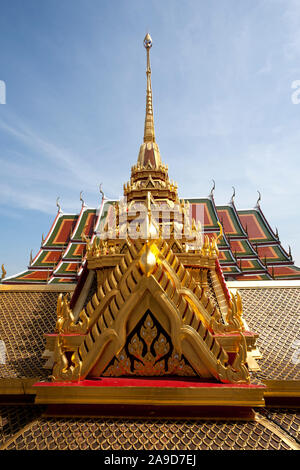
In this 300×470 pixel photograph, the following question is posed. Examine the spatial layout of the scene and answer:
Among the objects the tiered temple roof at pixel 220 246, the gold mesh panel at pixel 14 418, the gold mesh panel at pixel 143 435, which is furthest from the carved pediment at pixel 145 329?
the tiered temple roof at pixel 220 246

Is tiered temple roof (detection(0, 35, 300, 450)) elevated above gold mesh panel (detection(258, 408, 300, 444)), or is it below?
above

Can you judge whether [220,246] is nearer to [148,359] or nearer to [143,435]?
[148,359]

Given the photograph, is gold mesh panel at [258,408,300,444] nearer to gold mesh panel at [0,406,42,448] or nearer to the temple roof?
the temple roof

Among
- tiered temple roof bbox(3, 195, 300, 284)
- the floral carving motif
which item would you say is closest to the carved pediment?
the floral carving motif

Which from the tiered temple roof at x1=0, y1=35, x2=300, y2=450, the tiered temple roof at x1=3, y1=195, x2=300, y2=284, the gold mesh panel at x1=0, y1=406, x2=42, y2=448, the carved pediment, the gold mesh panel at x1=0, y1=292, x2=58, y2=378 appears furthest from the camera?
the tiered temple roof at x1=3, y1=195, x2=300, y2=284

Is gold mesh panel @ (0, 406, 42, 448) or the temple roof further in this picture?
gold mesh panel @ (0, 406, 42, 448)

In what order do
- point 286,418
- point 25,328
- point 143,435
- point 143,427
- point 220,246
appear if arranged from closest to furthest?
1. point 143,435
2. point 143,427
3. point 286,418
4. point 25,328
5. point 220,246

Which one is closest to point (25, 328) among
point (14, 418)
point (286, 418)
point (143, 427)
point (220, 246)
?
point (14, 418)

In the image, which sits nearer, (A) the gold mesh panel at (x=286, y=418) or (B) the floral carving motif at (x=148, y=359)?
(A) the gold mesh panel at (x=286, y=418)

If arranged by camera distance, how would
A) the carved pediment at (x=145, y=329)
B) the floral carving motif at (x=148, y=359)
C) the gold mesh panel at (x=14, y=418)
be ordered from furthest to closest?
the floral carving motif at (x=148, y=359), the carved pediment at (x=145, y=329), the gold mesh panel at (x=14, y=418)

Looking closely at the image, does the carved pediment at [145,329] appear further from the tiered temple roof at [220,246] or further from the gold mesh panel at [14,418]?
the tiered temple roof at [220,246]

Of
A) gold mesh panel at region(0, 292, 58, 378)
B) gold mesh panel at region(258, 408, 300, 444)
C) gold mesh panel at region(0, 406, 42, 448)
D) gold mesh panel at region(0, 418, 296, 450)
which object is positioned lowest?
gold mesh panel at region(258, 408, 300, 444)

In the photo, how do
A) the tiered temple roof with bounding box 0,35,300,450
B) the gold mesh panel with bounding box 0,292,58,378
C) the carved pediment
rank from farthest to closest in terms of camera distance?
the gold mesh panel with bounding box 0,292,58,378, the carved pediment, the tiered temple roof with bounding box 0,35,300,450

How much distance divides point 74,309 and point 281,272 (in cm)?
1525
